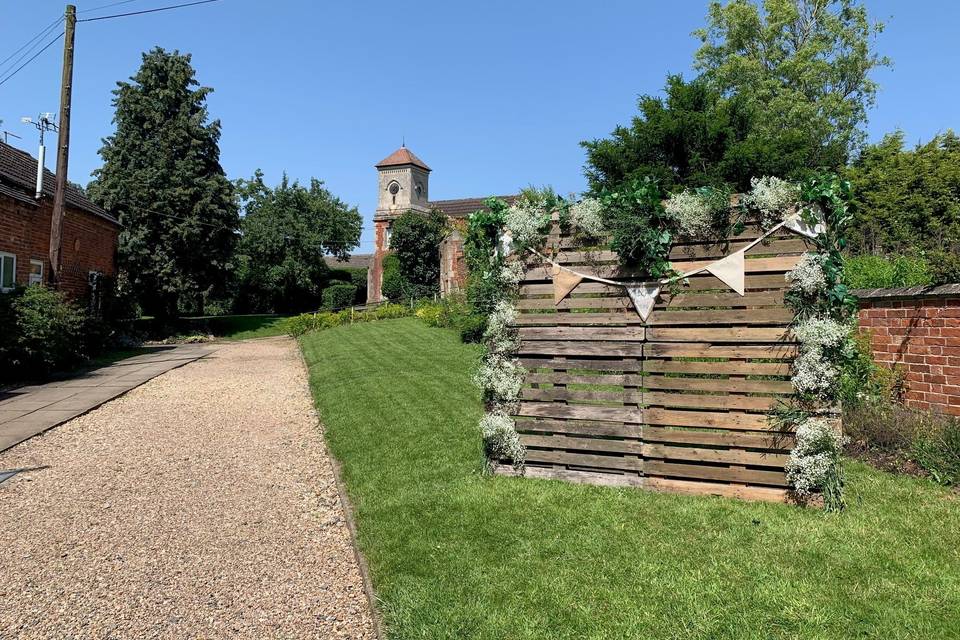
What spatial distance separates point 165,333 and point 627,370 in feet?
83.3

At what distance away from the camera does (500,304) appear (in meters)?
5.57

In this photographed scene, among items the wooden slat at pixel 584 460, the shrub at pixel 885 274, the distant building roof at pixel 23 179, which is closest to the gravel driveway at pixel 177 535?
the wooden slat at pixel 584 460

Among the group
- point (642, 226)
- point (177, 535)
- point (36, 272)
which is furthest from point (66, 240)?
point (642, 226)

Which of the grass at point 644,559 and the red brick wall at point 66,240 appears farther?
the red brick wall at point 66,240

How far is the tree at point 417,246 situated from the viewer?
43281 mm

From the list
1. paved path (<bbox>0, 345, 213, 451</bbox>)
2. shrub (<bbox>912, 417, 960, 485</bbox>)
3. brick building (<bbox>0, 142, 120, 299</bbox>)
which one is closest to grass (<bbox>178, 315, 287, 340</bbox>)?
brick building (<bbox>0, 142, 120, 299</bbox>)

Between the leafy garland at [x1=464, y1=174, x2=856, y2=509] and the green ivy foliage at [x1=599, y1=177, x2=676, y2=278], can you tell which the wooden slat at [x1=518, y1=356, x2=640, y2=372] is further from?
the green ivy foliage at [x1=599, y1=177, x2=676, y2=278]

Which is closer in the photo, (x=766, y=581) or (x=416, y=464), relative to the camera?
(x=766, y=581)

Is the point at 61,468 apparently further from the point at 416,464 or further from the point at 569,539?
the point at 569,539

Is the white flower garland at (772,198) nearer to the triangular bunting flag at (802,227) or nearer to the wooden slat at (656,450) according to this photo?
the triangular bunting flag at (802,227)

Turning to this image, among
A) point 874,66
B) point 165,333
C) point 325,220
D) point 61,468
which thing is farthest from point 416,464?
point 325,220

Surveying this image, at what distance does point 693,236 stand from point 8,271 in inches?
660

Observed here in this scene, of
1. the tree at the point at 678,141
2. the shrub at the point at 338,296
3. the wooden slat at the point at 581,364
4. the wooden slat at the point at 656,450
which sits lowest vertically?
the wooden slat at the point at 656,450

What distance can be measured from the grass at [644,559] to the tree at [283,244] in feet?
130
